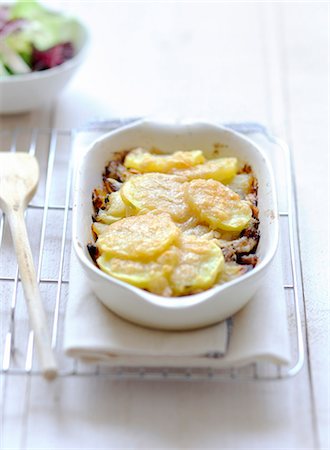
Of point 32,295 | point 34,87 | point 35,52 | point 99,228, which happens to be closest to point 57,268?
point 99,228

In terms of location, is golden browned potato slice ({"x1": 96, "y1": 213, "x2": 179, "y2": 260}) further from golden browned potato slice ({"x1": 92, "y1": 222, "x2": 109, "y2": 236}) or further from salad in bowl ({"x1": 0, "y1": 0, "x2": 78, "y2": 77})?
salad in bowl ({"x1": 0, "y1": 0, "x2": 78, "y2": 77})

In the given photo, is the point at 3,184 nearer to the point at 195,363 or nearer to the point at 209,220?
the point at 209,220

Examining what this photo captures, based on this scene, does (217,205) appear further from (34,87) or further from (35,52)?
(35,52)

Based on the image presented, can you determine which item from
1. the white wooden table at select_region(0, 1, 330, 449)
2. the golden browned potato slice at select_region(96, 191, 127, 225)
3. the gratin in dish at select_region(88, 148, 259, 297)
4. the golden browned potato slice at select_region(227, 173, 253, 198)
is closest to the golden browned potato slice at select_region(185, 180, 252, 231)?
the gratin in dish at select_region(88, 148, 259, 297)

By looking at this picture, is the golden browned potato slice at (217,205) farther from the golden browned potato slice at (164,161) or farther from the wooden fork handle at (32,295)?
the wooden fork handle at (32,295)

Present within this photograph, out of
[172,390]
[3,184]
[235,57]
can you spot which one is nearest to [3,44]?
[3,184]

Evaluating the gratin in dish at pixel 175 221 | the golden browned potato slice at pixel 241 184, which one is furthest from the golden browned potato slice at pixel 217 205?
the golden browned potato slice at pixel 241 184
